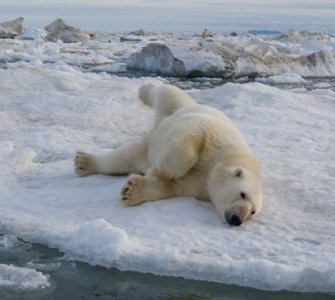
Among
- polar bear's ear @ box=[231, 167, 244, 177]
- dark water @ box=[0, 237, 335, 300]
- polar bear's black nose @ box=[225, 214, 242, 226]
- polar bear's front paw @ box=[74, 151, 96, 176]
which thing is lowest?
polar bear's front paw @ box=[74, 151, 96, 176]

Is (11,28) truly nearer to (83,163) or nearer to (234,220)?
(83,163)

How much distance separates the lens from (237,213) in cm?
356

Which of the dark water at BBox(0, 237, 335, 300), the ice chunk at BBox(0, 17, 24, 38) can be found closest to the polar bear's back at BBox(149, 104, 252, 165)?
the dark water at BBox(0, 237, 335, 300)

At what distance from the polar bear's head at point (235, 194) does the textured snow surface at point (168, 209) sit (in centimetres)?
7

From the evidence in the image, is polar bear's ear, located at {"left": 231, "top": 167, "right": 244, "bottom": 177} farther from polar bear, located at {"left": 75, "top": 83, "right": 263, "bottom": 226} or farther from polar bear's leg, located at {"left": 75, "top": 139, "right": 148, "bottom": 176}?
polar bear's leg, located at {"left": 75, "top": 139, "right": 148, "bottom": 176}

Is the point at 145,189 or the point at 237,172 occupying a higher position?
the point at 237,172

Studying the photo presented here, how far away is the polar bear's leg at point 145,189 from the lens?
3902 millimetres

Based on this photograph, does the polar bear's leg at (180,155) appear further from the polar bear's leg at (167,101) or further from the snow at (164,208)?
the polar bear's leg at (167,101)

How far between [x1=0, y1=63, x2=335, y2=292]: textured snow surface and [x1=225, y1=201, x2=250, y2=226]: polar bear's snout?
2.3 inches

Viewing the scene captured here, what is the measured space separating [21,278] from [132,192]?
46.3 inches

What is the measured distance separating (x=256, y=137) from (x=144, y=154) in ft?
5.44

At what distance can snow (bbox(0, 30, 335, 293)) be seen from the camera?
303cm

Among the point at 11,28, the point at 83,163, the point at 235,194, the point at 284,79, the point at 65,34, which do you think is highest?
the point at 235,194

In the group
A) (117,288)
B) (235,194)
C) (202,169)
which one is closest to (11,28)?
(202,169)
